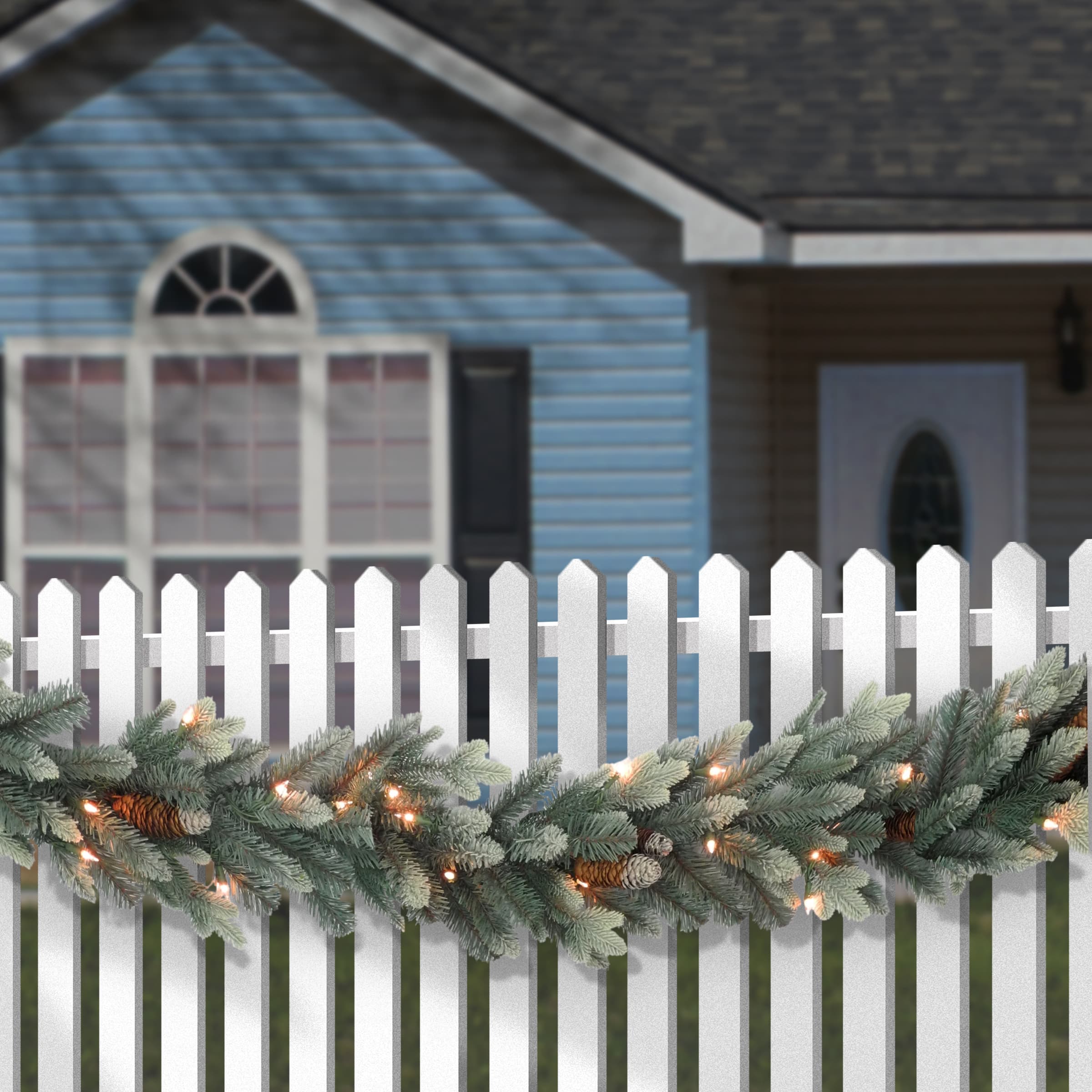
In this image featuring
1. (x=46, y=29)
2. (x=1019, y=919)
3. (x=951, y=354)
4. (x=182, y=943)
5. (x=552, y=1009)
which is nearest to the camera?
(x=182, y=943)

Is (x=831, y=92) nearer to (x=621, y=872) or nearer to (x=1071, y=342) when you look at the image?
(x=1071, y=342)

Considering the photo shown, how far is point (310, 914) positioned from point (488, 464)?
5.24m

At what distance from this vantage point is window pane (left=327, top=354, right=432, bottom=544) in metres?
9.08

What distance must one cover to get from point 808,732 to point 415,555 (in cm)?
527

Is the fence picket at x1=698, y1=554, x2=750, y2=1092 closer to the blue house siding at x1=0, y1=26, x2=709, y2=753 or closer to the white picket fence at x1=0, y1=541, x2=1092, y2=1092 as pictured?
the white picket fence at x1=0, y1=541, x2=1092, y2=1092

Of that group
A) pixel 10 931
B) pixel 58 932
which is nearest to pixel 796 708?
pixel 58 932

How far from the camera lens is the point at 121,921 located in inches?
161

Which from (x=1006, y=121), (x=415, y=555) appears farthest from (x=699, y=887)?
(x=1006, y=121)

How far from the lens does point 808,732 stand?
398cm

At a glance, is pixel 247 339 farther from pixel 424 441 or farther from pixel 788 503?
pixel 788 503

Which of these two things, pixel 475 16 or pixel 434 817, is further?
pixel 475 16

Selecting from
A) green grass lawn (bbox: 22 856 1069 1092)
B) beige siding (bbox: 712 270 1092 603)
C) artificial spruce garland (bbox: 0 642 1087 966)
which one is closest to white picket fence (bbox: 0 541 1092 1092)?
A: artificial spruce garland (bbox: 0 642 1087 966)

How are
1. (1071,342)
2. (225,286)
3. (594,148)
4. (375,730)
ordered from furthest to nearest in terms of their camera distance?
(1071,342)
(225,286)
(594,148)
(375,730)

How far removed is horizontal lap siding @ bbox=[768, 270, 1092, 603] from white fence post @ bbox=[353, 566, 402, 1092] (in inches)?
278
